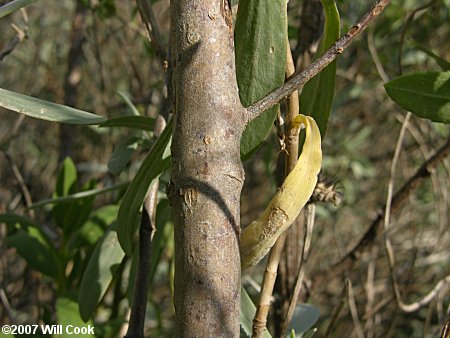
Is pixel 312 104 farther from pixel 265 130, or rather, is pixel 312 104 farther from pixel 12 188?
pixel 12 188

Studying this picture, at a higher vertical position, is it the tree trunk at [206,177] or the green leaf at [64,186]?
the tree trunk at [206,177]

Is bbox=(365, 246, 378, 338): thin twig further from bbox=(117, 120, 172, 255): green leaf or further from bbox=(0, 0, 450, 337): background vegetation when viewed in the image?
bbox=(117, 120, 172, 255): green leaf

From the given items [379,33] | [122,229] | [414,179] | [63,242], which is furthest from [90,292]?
[379,33]

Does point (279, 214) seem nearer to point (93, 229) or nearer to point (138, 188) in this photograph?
point (138, 188)

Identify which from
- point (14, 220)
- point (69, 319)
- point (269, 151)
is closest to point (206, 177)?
point (69, 319)

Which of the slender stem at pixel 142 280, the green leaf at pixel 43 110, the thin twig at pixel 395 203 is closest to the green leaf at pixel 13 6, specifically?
the green leaf at pixel 43 110

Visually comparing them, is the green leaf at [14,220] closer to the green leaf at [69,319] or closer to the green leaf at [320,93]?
the green leaf at [69,319]
